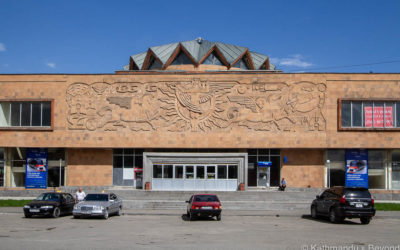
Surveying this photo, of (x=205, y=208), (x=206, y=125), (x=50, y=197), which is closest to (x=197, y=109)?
(x=206, y=125)

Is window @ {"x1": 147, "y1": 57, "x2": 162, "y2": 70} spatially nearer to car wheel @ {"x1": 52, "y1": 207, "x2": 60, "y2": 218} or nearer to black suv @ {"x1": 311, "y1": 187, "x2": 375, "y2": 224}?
car wheel @ {"x1": 52, "y1": 207, "x2": 60, "y2": 218}

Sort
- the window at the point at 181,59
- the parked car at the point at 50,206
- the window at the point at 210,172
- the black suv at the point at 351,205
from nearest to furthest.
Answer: the black suv at the point at 351,205 < the parked car at the point at 50,206 < the window at the point at 210,172 < the window at the point at 181,59

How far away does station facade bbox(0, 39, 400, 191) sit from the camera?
3778cm

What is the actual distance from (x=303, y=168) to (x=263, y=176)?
138 inches

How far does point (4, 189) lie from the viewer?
127 ft

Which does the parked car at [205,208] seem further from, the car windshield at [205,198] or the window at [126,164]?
the window at [126,164]

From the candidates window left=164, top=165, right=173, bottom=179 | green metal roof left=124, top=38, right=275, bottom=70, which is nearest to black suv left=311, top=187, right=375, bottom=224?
window left=164, top=165, right=173, bottom=179

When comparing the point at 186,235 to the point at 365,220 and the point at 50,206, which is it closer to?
the point at 50,206

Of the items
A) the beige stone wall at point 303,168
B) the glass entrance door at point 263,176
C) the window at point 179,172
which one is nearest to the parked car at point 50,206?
the window at point 179,172

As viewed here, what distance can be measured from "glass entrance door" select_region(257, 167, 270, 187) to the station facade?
3.5 inches

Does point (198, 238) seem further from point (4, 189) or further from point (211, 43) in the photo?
point (211, 43)

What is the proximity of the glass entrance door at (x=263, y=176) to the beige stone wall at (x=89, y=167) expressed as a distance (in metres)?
12.9

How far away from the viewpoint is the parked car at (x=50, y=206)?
2188 centimetres

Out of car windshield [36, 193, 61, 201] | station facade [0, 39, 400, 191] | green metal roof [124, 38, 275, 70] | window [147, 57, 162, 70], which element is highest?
green metal roof [124, 38, 275, 70]
